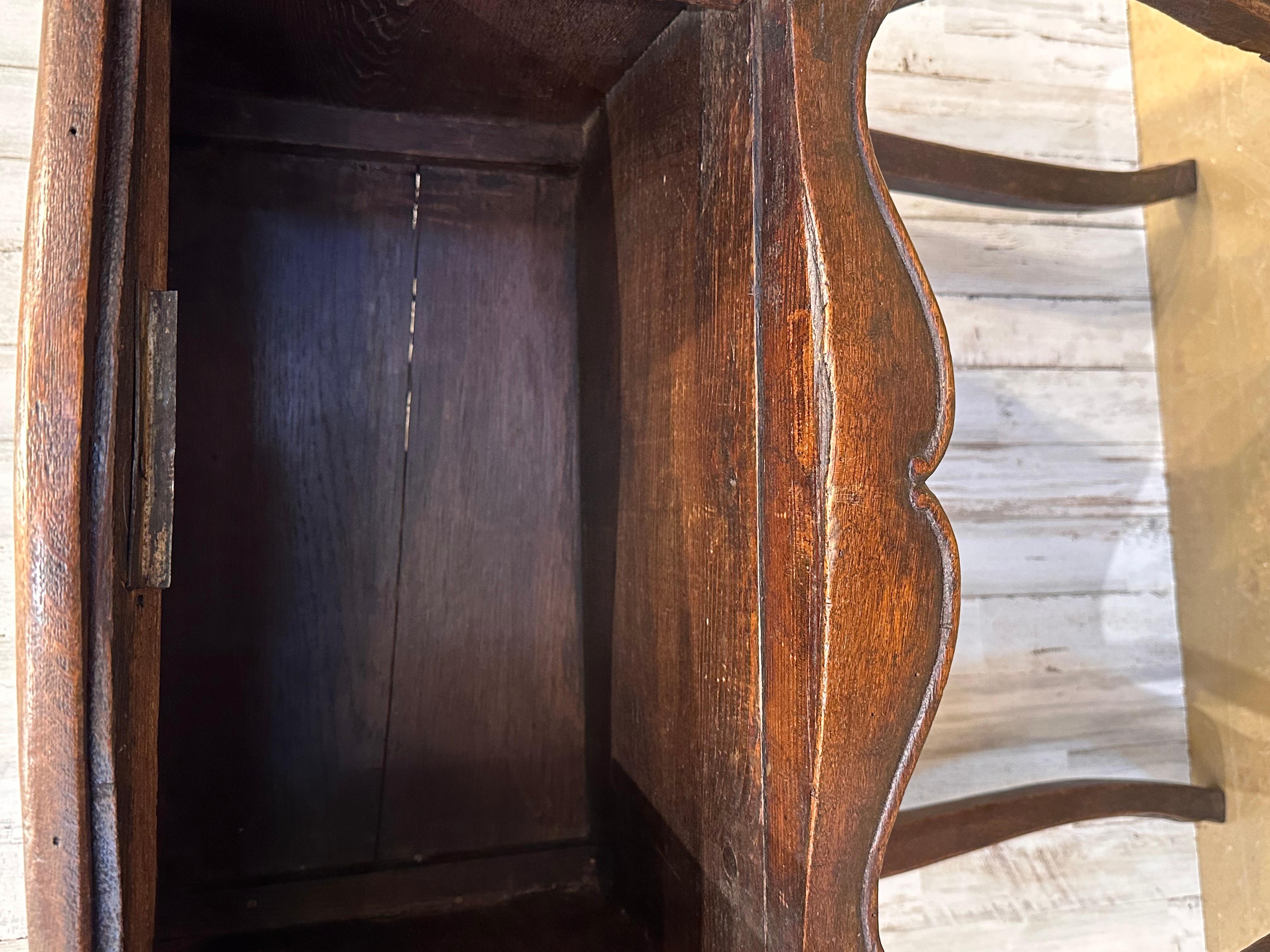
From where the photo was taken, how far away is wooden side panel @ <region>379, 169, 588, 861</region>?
2.84 feet

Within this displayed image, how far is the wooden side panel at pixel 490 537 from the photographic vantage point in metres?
0.87

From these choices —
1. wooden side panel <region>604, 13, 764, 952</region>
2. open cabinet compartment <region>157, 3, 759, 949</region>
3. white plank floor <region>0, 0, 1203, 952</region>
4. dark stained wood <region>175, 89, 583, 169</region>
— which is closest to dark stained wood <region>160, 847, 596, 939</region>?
open cabinet compartment <region>157, 3, 759, 949</region>

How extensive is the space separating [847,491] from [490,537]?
0.47m

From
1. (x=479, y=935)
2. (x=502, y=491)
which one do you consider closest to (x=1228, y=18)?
(x=502, y=491)

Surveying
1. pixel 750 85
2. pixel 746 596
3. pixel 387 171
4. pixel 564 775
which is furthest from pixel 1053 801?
pixel 387 171

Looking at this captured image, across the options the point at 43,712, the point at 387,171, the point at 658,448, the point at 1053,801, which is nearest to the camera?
the point at 43,712

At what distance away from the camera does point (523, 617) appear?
0.89m

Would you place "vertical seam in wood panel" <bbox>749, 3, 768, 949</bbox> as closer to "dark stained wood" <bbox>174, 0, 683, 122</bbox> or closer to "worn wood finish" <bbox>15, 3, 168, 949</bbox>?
"dark stained wood" <bbox>174, 0, 683, 122</bbox>

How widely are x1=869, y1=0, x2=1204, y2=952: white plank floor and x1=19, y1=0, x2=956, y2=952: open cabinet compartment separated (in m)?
0.56

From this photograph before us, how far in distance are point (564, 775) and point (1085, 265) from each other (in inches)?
37.8

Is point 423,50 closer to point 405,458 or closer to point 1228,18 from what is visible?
point 405,458

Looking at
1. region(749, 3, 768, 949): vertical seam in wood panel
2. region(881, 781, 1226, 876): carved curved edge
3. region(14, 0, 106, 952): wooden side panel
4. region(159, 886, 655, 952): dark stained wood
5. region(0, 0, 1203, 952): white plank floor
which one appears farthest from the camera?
region(0, 0, 1203, 952): white plank floor

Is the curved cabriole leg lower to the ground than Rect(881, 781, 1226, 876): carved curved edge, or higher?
higher

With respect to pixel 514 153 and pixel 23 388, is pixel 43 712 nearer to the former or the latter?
pixel 23 388
